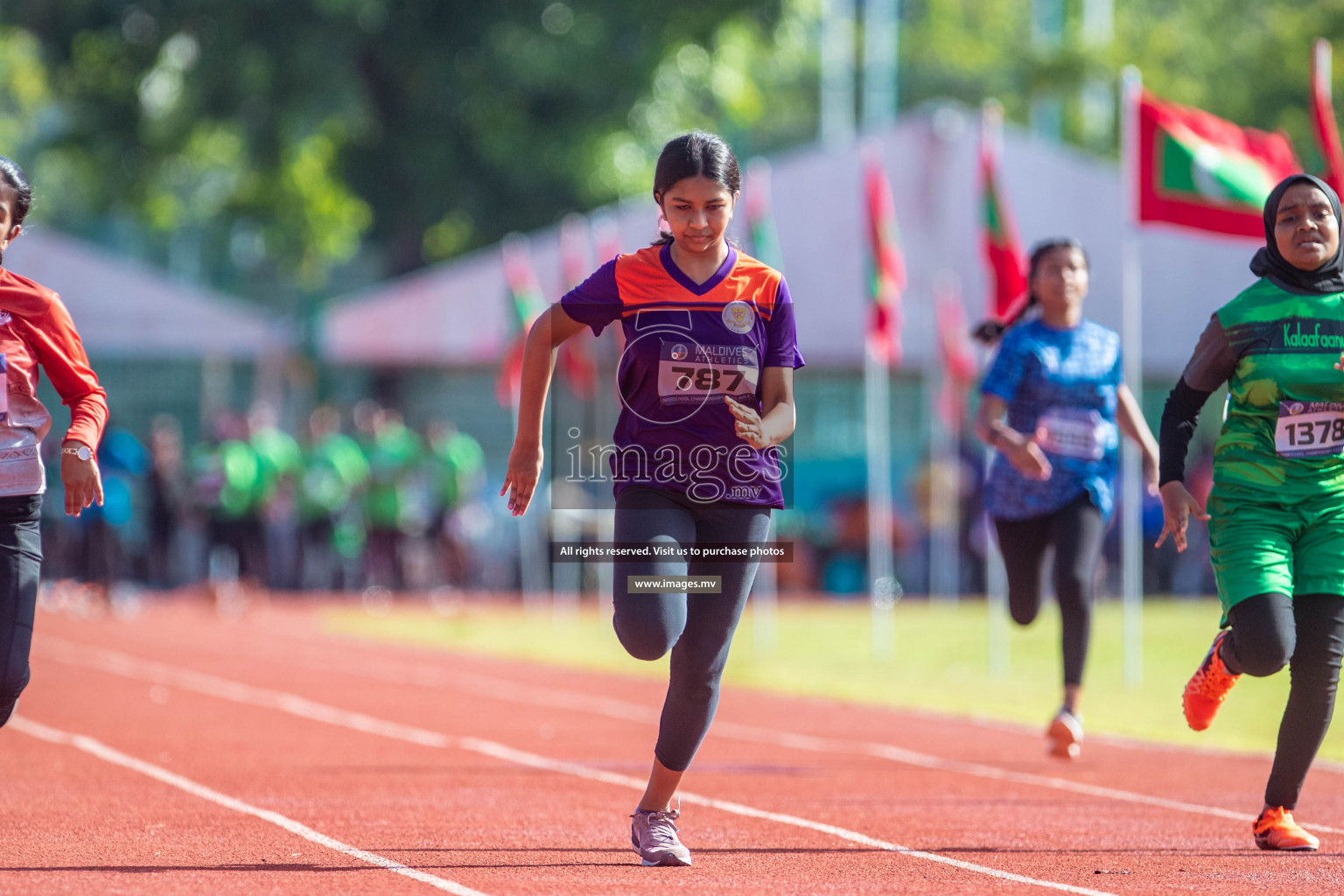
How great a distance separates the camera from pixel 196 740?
373 inches

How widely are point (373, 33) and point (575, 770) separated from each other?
88.0 ft

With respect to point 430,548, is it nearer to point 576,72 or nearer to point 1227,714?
point 576,72

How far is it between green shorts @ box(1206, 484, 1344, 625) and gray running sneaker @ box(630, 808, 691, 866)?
6.11 ft

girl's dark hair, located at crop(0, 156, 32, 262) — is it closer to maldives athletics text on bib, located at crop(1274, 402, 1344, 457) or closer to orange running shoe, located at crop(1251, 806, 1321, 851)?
maldives athletics text on bib, located at crop(1274, 402, 1344, 457)

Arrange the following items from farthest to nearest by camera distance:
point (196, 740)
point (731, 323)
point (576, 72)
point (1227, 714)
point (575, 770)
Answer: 1. point (576, 72)
2. point (1227, 714)
3. point (196, 740)
4. point (575, 770)
5. point (731, 323)

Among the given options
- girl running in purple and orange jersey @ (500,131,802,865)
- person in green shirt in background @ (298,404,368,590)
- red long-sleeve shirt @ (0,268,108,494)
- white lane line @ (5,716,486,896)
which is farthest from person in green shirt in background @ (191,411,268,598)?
girl running in purple and orange jersey @ (500,131,802,865)

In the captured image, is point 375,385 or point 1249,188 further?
point 375,385

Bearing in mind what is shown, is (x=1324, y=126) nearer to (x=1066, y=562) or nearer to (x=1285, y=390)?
(x=1066, y=562)

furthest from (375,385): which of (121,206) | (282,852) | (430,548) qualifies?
(282,852)

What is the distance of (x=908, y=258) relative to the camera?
2550 cm

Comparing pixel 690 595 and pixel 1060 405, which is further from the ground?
pixel 1060 405

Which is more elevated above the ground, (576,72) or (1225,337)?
(576,72)

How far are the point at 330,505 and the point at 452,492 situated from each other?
5.13 feet

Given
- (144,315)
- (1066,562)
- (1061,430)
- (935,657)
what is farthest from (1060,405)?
(144,315)
